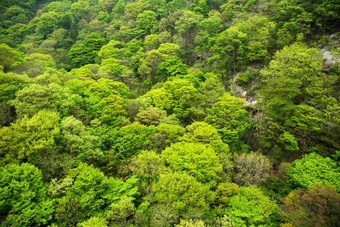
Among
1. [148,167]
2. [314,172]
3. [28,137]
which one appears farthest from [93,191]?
[314,172]

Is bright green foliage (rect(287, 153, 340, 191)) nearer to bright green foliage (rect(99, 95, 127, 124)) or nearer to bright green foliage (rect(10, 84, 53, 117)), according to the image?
bright green foliage (rect(99, 95, 127, 124))

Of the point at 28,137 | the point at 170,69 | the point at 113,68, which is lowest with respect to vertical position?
the point at 113,68

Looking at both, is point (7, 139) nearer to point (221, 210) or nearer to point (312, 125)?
point (221, 210)

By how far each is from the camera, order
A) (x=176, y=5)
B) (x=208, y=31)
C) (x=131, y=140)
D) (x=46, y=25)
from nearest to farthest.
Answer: (x=131, y=140)
(x=208, y=31)
(x=176, y=5)
(x=46, y=25)

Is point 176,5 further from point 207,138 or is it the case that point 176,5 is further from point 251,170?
point 251,170

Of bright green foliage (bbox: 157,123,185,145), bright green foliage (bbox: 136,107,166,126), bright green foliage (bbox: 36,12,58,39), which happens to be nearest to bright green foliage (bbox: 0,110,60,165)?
bright green foliage (bbox: 136,107,166,126)

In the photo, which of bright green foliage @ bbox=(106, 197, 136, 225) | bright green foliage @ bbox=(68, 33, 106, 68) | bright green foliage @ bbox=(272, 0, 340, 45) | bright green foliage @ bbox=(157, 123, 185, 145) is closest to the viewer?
bright green foliage @ bbox=(106, 197, 136, 225)

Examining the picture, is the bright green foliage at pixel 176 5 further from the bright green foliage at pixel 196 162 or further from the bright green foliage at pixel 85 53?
the bright green foliage at pixel 196 162
